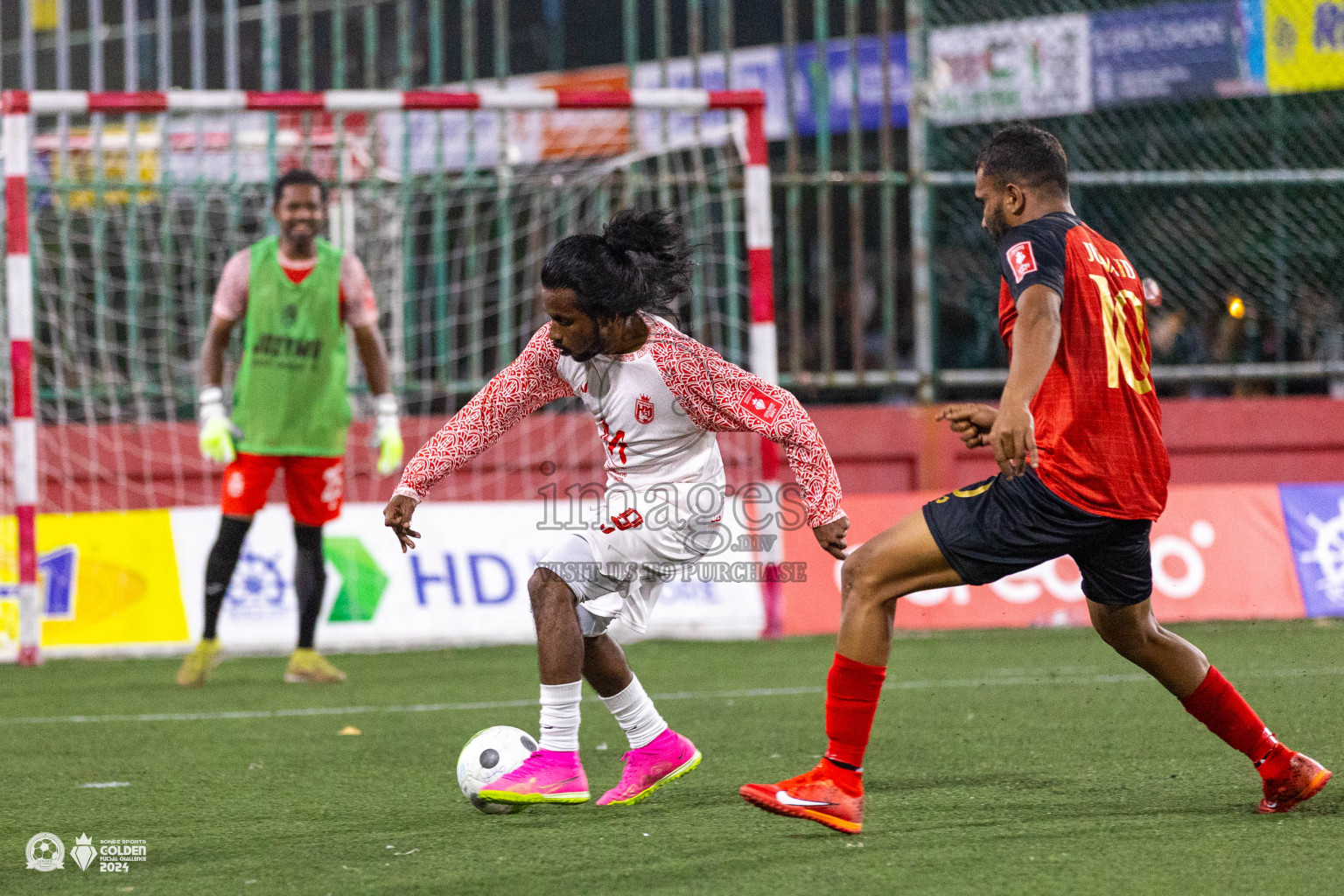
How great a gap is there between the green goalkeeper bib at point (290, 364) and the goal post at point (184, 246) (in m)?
1.25

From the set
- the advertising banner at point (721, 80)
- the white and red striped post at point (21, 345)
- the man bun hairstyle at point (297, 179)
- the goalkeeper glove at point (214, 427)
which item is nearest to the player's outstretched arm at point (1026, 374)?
the man bun hairstyle at point (297, 179)

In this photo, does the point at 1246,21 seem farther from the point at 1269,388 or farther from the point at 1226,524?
the point at 1226,524

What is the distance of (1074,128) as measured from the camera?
12.1 m

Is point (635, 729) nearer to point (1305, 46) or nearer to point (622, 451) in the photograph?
point (622, 451)

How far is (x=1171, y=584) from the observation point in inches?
371


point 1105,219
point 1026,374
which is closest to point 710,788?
point 1026,374

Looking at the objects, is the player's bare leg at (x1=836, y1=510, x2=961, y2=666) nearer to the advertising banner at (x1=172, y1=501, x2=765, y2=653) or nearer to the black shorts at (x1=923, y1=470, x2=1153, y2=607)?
the black shorts at (x1=923, y1=470, x2=1153, y2=607)

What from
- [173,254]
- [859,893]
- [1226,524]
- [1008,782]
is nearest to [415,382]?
[173,254]

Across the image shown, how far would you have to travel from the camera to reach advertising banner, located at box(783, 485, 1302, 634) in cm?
941

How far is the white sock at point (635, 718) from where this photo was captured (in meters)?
4.58

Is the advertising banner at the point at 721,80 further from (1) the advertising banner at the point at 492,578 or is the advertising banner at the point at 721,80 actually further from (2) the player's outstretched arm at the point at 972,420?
(2) the player's outstretched arm at the point at 972,420

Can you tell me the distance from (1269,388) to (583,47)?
7.23 meters

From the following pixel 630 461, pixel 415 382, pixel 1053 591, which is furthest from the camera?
pixel 415 382

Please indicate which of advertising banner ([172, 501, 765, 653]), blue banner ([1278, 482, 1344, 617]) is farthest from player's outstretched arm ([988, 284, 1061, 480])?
blue banner ([1278, 482, 1344, 617])
